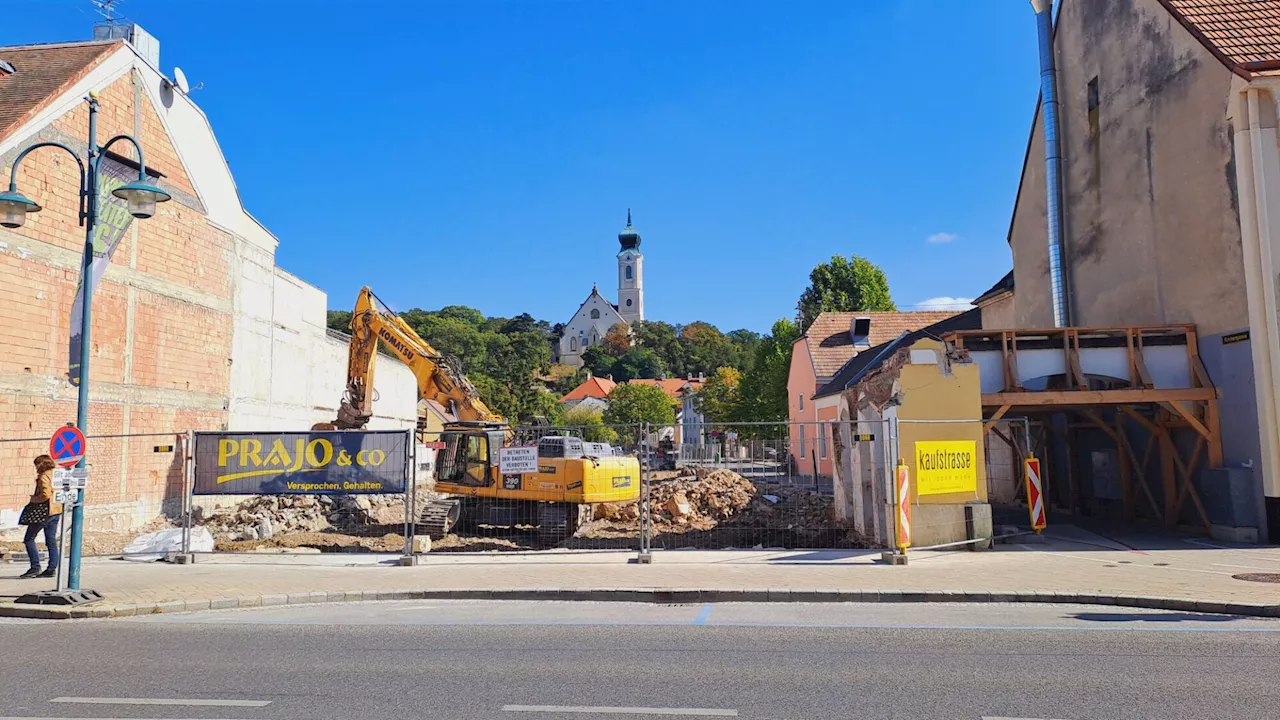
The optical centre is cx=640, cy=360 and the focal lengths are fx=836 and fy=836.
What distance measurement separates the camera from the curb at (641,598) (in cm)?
972

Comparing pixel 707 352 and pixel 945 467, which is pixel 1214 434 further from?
pixel 707 352

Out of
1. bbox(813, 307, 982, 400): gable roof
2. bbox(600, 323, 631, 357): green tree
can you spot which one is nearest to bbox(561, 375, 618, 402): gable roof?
bbox(600, 323, 631, 357): green tree

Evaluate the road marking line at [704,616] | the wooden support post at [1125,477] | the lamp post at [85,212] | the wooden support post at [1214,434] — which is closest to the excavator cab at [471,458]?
the lamp post at [85,212]

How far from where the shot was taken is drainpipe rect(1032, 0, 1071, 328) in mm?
21641

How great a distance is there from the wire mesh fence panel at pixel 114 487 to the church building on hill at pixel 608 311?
128863mm

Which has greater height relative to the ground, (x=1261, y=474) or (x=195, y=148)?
(x=195, y=148)

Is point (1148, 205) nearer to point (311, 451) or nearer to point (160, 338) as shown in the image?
point (311, 451)

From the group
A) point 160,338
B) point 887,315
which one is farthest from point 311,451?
point 887,315

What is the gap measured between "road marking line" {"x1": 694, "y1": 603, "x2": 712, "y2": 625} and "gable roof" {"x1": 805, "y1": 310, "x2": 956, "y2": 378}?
28.8 m

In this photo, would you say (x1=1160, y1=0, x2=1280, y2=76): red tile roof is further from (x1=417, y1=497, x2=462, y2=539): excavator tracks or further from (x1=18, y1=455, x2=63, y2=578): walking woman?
(x1=18, y1=455, x2=63, y2=578): walking woman

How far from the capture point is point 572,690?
6.28 metres

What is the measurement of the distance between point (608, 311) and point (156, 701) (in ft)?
483

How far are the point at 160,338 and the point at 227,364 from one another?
3.17 m

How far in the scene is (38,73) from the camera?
63.1 ft
